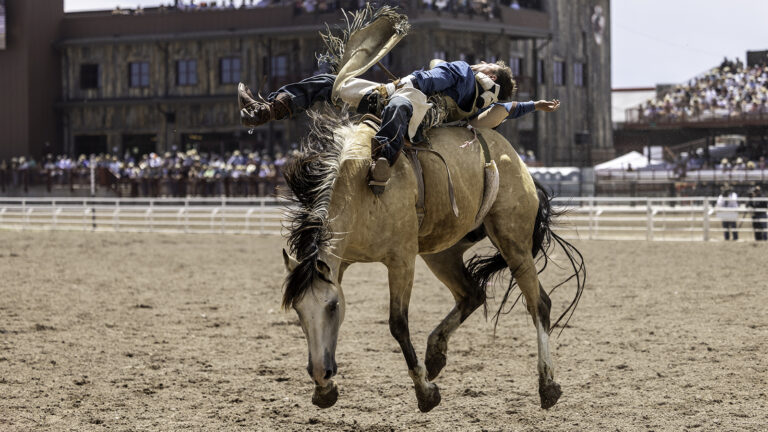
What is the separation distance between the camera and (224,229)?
2409cm

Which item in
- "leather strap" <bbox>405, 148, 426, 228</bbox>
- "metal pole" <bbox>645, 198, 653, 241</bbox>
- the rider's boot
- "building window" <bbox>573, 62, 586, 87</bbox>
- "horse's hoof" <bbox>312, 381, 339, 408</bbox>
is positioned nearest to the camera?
"horse's hoof" <bbox>312, 381, 339, 408</bbox>

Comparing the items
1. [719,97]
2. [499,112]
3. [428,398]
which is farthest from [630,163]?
[428,398]

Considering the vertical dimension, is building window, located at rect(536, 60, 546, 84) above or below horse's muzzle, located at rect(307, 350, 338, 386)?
above

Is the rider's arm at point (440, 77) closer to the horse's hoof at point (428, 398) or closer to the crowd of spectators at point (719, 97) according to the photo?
the horse's hoof at point (428, 398)

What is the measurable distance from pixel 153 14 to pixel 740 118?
22502 millimetres

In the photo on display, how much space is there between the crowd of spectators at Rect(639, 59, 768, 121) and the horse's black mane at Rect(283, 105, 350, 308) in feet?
108


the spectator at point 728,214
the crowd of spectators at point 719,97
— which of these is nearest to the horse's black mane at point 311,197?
the spectator at point 728,214

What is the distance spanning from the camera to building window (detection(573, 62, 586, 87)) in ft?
132

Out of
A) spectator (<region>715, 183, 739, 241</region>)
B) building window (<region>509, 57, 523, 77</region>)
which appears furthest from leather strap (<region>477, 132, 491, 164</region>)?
building window (<region>509, 57, 523, 77</region>)

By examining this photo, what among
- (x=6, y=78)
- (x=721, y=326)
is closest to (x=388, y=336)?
(x=721, y=326)

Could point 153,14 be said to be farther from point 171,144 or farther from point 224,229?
point 224,229

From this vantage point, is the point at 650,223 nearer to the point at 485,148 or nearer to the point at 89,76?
the point at 485,148

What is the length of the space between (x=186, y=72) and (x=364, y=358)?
99.2 ft

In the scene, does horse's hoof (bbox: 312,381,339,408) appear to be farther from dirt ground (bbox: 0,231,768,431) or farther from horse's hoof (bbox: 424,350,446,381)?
dirt ground (bbox: 0,231,768,431)
